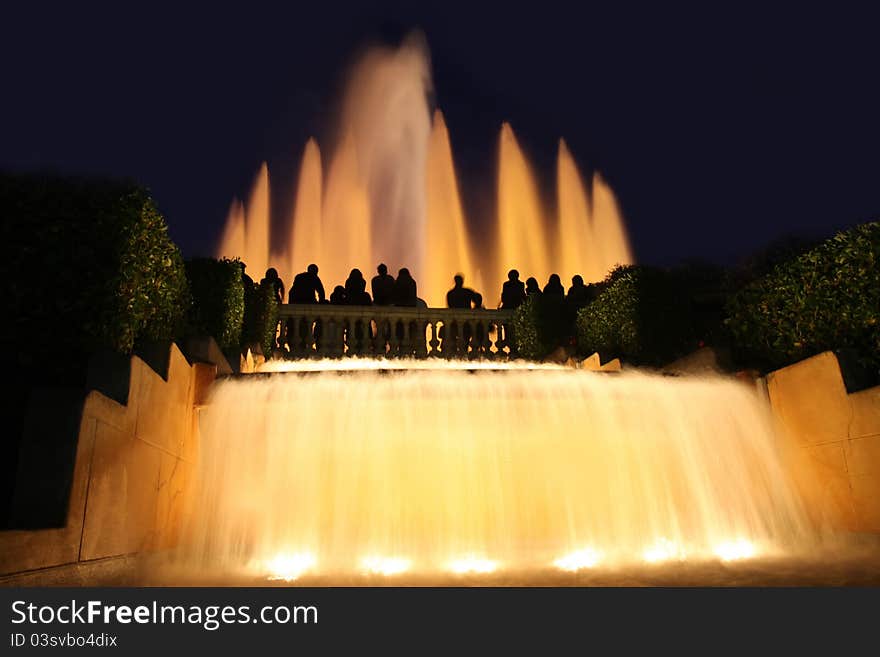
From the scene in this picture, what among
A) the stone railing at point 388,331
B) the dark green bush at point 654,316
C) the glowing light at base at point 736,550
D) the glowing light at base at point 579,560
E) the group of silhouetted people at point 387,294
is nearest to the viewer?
the glowing light at base at point 579,560

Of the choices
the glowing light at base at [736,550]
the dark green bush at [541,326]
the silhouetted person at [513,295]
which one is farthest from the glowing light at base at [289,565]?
the silhouetted person at [513,295]

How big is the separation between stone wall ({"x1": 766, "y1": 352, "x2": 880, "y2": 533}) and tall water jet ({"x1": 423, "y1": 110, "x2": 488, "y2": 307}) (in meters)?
23.9

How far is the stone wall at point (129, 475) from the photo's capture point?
14.7 ft

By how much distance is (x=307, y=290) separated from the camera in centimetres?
1892

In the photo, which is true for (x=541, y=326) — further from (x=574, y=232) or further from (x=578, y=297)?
(x=574, y=232)

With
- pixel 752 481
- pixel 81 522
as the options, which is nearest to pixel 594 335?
pixel 752 481

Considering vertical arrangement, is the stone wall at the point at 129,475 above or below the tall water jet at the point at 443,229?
below

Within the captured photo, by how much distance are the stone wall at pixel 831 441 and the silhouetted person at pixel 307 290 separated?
43.9 ft

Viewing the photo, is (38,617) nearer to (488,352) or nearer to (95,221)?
(95,221)

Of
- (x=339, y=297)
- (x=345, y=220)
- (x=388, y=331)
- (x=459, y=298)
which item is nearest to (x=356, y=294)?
(x=339, y=297)

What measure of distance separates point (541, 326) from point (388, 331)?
14.1 ft

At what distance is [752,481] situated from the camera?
25.9 feet

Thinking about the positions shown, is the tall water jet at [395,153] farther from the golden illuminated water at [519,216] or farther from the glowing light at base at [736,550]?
the glowing light at base at [736,550]

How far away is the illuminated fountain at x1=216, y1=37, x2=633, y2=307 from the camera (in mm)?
30531
